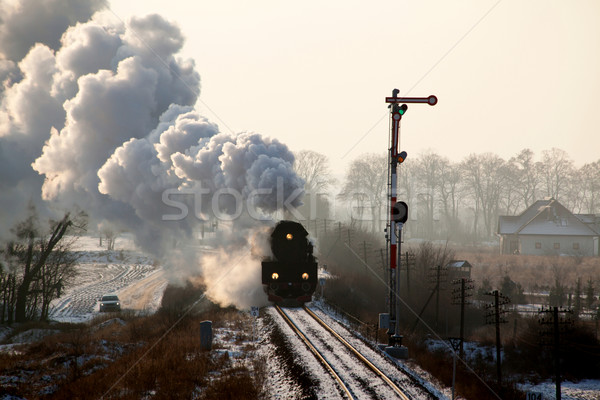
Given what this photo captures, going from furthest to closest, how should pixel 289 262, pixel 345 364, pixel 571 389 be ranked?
1. pixel 571 389
2. pixel 289 262
3. pixel 345 364

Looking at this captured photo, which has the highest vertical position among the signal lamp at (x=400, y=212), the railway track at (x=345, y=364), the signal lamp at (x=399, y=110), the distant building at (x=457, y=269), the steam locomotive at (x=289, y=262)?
the signal lamp at (x=399, y=110)

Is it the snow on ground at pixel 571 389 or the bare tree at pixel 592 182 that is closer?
the snow on ground at pixel 571 389

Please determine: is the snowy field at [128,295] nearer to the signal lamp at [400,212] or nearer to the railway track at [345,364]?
the railway track at [345,364]

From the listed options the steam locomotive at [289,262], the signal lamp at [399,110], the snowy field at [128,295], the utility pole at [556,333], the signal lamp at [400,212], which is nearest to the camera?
the snowy field at [128,295]

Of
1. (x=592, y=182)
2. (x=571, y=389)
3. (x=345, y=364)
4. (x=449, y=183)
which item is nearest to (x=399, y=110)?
(x=345, y=364)

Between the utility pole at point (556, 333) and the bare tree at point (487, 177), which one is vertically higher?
the bare tree at point (487, 177)

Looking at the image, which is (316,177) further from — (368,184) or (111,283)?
(111,283)

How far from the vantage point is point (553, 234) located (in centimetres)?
6394

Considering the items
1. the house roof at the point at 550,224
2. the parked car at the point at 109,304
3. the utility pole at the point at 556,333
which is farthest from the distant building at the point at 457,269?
the parked car at the point at 109,304

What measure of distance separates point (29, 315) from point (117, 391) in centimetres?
2671

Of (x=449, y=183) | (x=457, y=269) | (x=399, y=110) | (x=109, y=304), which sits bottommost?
(x=109, y=304)

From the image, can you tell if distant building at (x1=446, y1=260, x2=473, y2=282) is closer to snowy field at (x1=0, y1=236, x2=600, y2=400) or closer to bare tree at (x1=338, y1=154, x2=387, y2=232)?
snowy field at (x1=0, y1=236, x2=600, y2=400)

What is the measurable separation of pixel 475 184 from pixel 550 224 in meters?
27.5

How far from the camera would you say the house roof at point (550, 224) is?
63938mm
